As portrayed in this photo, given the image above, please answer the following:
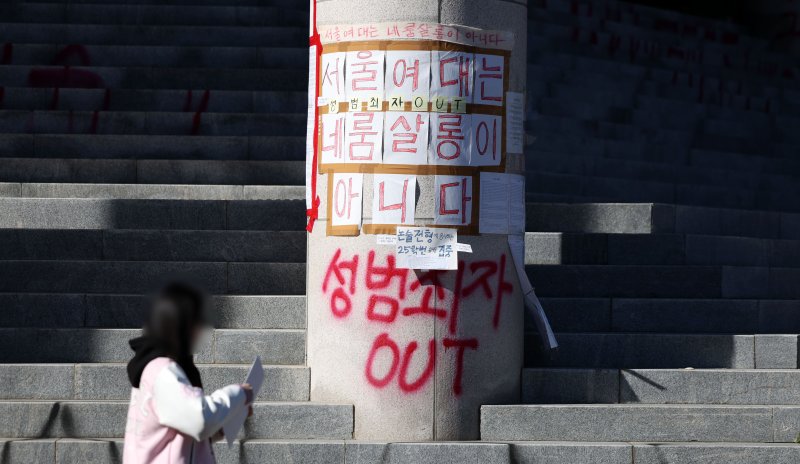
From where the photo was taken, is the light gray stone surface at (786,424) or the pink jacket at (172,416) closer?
the pink jacket at (172,416)

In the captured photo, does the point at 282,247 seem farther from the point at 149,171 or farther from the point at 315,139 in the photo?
→ the point at 149,171

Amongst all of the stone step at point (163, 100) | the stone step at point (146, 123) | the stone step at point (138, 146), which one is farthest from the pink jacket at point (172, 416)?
the stone step at point (163, 100)

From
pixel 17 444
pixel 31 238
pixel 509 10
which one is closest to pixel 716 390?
pixel 509 10

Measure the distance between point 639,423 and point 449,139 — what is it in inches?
82.4

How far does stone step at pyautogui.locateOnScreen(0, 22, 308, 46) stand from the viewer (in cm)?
1395

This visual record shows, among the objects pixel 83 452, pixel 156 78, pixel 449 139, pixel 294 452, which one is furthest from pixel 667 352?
pixel 156 78

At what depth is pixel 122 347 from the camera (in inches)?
352

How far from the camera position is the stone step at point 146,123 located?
12375mm

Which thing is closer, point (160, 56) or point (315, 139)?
point (315, 139)

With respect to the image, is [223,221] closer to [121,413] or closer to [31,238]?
[31,238]

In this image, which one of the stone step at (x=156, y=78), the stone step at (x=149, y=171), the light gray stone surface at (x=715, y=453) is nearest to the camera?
the light gray stone surface at (x=715, y=453)

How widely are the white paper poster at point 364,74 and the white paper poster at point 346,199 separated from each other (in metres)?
0.49

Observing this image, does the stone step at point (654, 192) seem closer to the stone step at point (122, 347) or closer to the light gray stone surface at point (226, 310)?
the light gray stone surface at point (226, 310)

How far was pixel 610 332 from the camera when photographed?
938 centimetres
